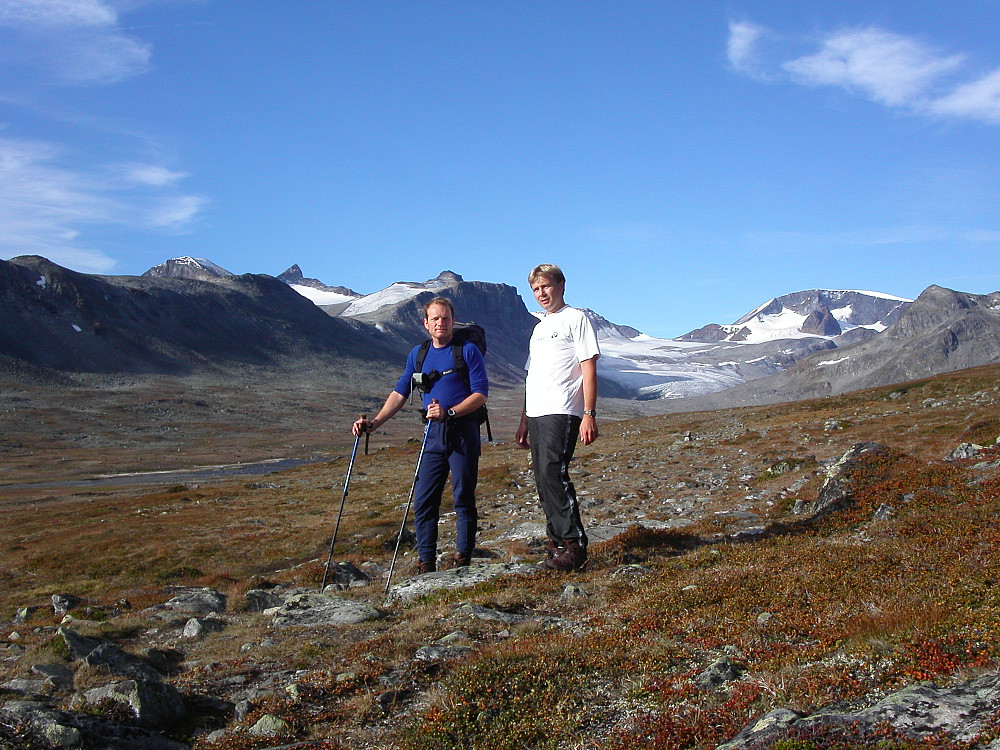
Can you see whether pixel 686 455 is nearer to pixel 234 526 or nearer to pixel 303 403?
pixel 234 526

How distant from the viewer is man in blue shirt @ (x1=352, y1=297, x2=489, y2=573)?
380 inches

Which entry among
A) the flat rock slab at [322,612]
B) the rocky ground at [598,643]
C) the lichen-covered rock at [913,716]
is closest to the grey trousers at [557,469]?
the rocky ground at [598,643]

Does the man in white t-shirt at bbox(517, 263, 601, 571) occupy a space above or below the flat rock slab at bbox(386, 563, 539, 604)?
above

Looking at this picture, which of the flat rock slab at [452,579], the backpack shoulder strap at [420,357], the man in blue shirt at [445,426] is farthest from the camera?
the backpack shoulder strap at [420,357]

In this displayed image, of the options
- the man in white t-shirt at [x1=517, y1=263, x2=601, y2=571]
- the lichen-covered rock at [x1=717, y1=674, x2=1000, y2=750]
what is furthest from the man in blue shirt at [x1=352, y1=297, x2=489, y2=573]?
the lichen-covered rock at [x1=717, y1=674, x2=1000, y2=750]

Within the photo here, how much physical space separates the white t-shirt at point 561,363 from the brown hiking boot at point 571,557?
172 cm

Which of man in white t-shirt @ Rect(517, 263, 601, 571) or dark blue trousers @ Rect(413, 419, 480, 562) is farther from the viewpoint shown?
dark blue trousers @ Rect(413, 419, 480, 562)

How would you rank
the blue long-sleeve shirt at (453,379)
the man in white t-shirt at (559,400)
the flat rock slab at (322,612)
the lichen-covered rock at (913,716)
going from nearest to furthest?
the lichen-covered rock at (913,716), the flat rock slab at (322,612), the man in white t-shirt at (559,400), the blue long-sleeve shirt at (453,379)

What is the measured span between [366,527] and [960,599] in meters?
19.6

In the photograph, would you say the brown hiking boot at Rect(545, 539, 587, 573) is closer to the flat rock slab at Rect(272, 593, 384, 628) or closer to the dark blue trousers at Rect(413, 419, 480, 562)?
the dark blue trousers at Rect(413, 419, 480, 562)

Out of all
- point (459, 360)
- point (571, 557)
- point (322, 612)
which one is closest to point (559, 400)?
point (459, 360)

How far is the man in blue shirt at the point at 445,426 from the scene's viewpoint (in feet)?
31.7

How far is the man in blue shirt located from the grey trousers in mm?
1142

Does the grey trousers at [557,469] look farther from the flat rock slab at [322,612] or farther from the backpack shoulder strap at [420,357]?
the flat rock slab at [322,612]
